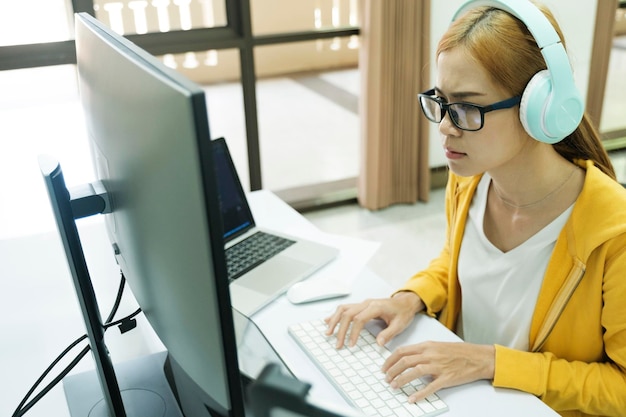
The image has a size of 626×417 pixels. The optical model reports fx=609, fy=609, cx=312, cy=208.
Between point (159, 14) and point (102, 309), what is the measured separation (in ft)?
7.76

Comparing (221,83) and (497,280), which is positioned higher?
(497,280)

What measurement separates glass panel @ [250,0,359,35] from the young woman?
2.60 metres

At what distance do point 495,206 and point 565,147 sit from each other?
0.18 m

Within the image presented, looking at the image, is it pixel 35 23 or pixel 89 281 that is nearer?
pixel 89 281

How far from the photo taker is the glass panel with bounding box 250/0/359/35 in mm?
3590

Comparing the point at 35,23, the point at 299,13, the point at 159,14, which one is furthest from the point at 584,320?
the point at 299,13

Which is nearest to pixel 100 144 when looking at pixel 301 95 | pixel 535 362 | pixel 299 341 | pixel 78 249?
pixel 78 249

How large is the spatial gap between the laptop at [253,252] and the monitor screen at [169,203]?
0.42m

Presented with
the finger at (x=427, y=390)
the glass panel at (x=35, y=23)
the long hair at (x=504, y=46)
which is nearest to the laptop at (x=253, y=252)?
the finger at (x=427, y=390)

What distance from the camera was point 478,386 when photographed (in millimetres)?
938

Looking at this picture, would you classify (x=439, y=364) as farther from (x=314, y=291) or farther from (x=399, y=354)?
(x=314, y=291)

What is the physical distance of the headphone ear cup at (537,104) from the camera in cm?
94

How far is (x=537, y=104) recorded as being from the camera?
0.95 metres

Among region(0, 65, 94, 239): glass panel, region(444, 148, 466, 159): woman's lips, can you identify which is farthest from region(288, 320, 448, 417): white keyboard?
→ region(0, 65, 94, 239): glass panel
